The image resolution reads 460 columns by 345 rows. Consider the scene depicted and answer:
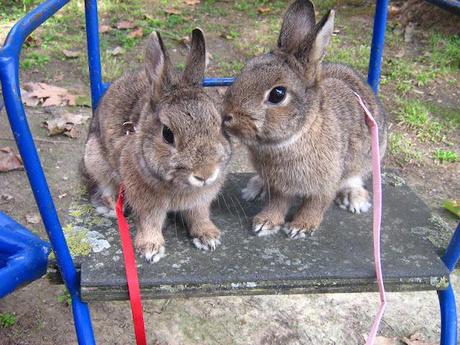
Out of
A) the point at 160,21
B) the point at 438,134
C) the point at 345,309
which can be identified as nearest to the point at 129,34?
the point at 160,21

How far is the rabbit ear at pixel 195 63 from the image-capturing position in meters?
1.85

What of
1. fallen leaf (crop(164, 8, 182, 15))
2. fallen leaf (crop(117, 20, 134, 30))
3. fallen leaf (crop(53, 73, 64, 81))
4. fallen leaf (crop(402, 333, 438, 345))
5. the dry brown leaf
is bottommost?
fallen leaf (crop(402, 333, 438, 345))

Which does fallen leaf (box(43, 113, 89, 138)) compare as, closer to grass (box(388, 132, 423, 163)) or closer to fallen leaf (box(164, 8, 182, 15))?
fallen leaf (box(164, 8, 182, 15))

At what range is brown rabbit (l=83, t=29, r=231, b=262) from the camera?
172 cm

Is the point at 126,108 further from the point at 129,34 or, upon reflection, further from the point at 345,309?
the point at 129,34

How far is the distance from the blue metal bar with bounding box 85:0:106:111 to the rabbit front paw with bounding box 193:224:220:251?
0.84 meters

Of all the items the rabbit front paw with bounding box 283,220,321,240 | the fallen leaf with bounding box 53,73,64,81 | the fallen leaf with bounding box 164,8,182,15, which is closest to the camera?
the rabbit front paw with bounding box 283,220,321,240

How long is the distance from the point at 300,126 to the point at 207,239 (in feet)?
1.72

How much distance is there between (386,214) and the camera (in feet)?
7.57

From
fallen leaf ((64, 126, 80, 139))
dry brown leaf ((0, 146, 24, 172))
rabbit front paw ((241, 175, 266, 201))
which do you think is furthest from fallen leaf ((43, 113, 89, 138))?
rabbit front paw ((241, 175, 266, 201))

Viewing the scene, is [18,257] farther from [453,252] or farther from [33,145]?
[453,252]

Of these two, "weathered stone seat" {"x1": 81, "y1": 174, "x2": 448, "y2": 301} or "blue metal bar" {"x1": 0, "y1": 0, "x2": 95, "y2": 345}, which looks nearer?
"blue metal bar" {"x1": 0, "y1": 0, "x2": 95, "y2": 345}

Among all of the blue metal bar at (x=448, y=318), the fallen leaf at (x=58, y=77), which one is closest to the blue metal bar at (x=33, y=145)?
the blue metal bar at (x=448, y=318)

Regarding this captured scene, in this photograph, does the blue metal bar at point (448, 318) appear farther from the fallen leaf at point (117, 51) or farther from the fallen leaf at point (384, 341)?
the fallen leaf at point (117, 51)
